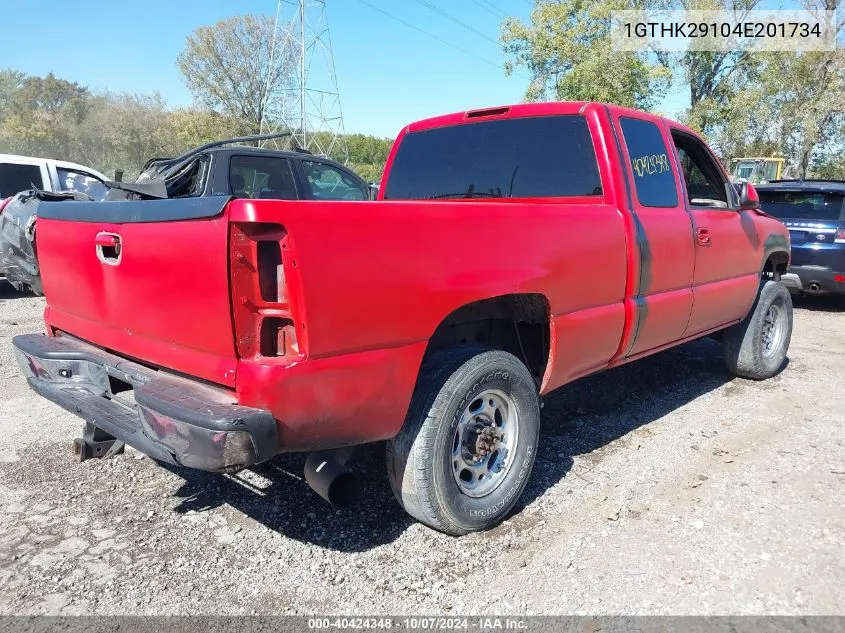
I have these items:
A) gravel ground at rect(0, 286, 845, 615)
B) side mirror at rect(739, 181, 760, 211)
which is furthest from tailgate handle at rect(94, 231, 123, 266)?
side mirror at rect(739, 181, 760, 211)

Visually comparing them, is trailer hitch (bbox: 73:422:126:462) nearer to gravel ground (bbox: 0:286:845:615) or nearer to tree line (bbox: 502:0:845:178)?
gravel ground (bbox: 0:286:845:615)

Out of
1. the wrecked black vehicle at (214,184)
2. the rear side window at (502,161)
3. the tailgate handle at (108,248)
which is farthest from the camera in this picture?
the wrecked black vehicle at (214,184)

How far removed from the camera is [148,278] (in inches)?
96.3

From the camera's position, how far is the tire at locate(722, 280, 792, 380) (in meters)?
5.32

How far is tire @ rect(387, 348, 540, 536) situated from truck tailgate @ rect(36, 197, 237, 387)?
85 cm

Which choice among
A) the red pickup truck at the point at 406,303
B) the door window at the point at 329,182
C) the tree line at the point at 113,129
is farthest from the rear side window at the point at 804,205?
the tree line at the point at 113,129

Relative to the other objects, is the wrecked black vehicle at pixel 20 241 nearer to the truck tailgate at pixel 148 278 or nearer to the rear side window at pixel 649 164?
the truck tailgate at pixel 148 278

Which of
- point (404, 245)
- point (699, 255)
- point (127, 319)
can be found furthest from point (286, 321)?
point (699, 255)

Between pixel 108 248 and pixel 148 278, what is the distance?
16.4 inches

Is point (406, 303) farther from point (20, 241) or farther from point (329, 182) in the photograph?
point (20, 241)

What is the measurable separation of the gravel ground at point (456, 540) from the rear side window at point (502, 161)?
163 cm

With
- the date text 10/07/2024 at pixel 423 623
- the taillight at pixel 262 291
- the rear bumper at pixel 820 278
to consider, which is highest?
the taillight at pixel 262 291

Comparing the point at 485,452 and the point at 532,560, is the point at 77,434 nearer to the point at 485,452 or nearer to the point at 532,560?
the point at 485,452

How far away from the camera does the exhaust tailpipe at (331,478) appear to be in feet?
8.16
